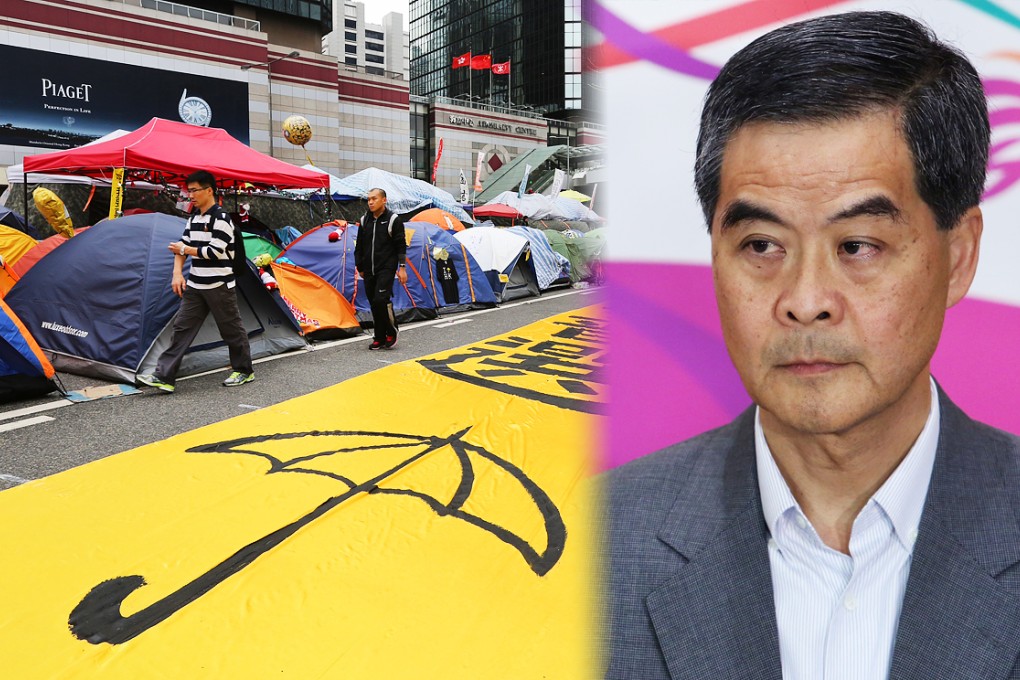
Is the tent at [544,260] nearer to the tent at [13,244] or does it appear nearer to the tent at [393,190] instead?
the tent at [393,190]

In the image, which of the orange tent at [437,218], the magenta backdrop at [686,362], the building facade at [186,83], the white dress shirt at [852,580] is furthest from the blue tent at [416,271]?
the building facade at [186,83]

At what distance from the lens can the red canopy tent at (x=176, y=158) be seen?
7301mm

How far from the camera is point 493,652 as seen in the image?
188 cm

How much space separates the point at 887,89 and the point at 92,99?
27.0 metres

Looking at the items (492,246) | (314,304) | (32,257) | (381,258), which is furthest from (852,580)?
(492,246)

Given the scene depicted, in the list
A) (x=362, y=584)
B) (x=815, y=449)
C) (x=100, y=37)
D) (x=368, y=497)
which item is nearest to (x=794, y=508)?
(x=815, y=449)

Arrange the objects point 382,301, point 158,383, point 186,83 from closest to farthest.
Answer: point 158,383 < point 382,301 < point 186,83

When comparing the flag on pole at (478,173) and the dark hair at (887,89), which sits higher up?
the flag on pole at (478,173)

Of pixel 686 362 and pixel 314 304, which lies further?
pixel 314 304

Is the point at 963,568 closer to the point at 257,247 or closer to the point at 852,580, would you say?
the point at 852,580

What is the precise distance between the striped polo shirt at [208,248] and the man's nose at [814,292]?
16.1 feet

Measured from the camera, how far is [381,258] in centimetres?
670

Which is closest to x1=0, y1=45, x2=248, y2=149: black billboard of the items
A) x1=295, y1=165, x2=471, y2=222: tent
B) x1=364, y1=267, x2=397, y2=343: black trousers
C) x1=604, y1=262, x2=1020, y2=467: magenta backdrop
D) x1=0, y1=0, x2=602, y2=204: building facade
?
x1=0, y1=0, x2=602, y2=204: building facade

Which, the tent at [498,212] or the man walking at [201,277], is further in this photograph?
the tent at [498,212]
